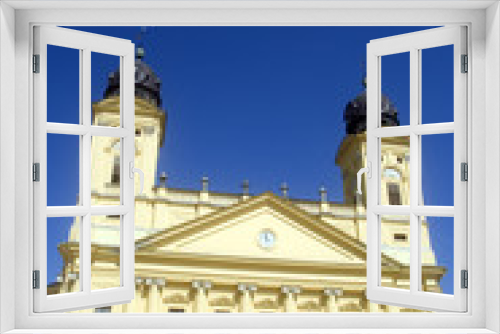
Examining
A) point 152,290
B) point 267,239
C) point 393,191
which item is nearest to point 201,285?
point 152,290

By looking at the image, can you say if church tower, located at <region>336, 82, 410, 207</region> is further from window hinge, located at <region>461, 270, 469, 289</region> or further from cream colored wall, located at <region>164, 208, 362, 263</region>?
window hinge, located at <region>461, 270, 469, 289</region>

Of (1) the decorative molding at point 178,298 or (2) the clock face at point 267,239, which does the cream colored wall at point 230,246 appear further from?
(2) the clock face at point 267,239

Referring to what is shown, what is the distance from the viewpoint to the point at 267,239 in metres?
18.0

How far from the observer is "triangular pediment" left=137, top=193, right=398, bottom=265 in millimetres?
16719

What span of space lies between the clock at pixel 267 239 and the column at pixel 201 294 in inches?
97.8

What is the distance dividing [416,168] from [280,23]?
0.70 metres

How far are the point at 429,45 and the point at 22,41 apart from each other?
1425 mm

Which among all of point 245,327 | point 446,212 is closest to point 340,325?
point 245,327

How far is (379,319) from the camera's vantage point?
165 centimetres

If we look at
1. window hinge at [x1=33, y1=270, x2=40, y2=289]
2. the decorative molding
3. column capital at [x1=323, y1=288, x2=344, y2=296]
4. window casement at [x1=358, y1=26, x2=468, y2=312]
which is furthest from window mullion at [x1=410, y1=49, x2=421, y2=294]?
column capital at [x1=323, y1=288, x2=344, y2=296]

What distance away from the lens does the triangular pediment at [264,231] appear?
16719mm

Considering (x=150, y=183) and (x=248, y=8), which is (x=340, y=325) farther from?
(x=150, y=183)

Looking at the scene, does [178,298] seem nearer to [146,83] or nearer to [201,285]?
[201,285]

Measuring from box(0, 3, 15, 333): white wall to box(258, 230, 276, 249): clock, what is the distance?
53.8 ft
